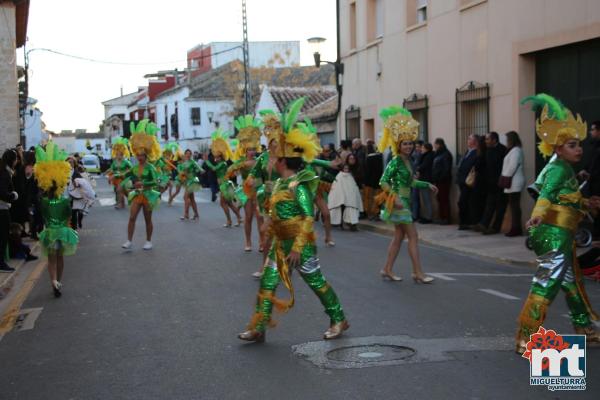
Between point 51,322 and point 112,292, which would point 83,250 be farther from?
point 51,322

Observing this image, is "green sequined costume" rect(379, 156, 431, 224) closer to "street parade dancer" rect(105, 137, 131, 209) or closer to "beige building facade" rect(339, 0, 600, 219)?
"beige building facade" rect(339, 0, 600, 219)

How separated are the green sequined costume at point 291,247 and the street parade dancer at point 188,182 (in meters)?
13.1

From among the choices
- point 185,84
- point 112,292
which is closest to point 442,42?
point 112,292

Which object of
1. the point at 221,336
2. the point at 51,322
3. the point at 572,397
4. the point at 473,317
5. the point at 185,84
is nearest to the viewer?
the point at 572,397

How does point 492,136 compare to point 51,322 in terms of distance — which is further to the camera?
point 492,136

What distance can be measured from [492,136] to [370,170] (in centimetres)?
399

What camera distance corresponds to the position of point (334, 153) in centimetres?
1828

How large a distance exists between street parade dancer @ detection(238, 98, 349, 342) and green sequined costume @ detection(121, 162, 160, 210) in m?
6.88

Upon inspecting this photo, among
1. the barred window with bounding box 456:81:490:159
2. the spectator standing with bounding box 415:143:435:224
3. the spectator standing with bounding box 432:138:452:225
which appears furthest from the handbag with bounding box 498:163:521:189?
the spectator standing with bounding box 415:143:435:224

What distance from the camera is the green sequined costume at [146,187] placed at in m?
13.3

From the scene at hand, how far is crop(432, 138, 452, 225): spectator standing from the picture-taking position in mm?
16484

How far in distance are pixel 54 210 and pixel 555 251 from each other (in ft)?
19.2

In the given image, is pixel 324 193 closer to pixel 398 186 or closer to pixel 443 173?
pixel 443 173

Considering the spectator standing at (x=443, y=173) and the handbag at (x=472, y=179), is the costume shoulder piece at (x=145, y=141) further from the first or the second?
the spectator standing at (x=443, y=173)
